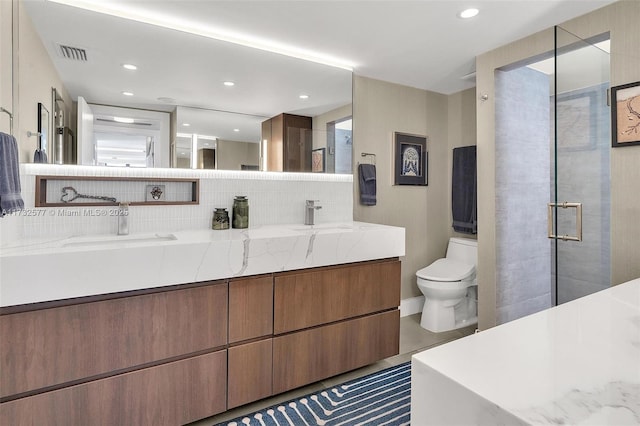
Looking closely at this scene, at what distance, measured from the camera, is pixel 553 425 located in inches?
19.1

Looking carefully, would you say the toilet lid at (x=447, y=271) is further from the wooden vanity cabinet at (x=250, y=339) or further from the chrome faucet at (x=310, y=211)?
the wooden vanity cabinet at (x=250, y=339)

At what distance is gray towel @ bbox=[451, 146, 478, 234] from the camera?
331cm

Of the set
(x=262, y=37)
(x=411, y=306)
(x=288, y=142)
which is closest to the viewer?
(x=262, y=37)

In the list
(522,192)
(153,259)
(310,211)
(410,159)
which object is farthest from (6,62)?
(522,192)

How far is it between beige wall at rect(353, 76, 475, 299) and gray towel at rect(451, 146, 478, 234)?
14cm

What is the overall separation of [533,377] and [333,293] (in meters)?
1.61

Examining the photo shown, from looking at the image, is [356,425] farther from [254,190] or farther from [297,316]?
[254,190]

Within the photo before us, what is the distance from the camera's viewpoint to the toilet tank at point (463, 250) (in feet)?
10.7

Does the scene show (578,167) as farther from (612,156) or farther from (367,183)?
(367,183)

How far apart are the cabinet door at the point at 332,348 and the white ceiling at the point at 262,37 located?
1.66 metres

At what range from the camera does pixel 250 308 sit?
189 centimetres

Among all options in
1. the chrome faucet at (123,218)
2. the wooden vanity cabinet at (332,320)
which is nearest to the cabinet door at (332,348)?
the wooden vanity cabinet at (332,320)

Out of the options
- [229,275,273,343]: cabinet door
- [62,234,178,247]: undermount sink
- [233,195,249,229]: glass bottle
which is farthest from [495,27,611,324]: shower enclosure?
[62,234,178,247]: undermount sink

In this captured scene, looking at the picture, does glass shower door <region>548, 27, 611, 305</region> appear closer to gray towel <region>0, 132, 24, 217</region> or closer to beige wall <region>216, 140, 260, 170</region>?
beige wall <region>216, 140, 260, 170</region>
